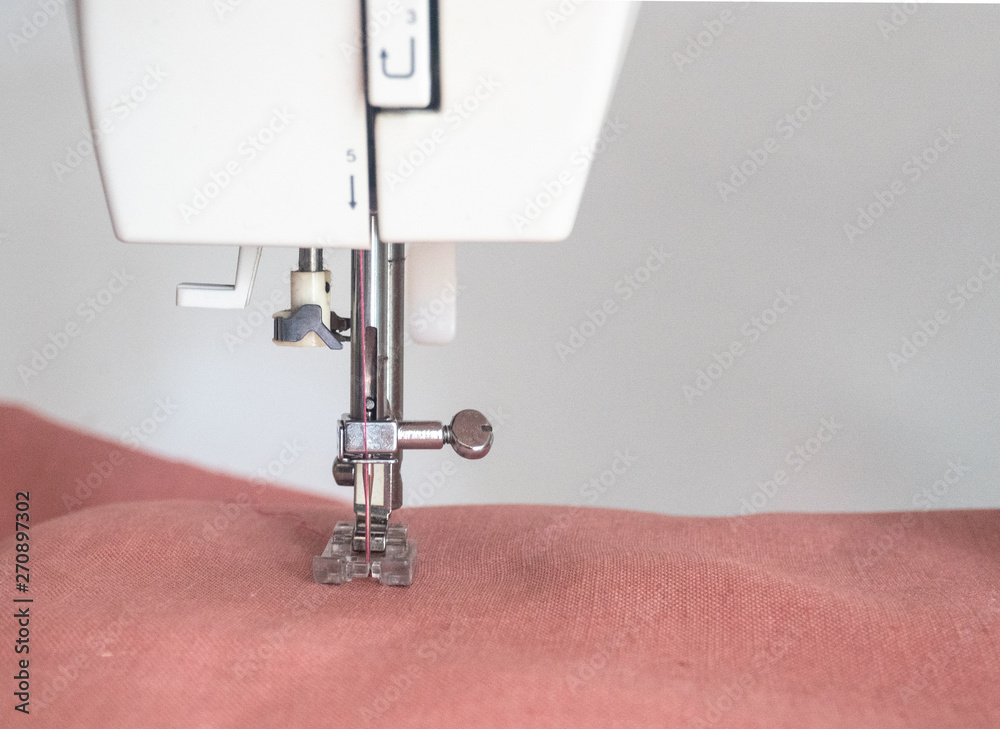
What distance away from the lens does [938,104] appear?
1.98m

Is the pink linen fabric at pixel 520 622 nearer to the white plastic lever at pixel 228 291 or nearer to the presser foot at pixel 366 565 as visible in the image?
the presser foot at pixel 366 565

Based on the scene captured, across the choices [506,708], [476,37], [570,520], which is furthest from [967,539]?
[476,37]

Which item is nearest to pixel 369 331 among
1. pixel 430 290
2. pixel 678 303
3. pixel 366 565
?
pixel 430 290

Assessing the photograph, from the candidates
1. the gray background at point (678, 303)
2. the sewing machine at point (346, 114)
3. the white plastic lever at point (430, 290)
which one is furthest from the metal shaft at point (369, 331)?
the gray background at point (678, 303)

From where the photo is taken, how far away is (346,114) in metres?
0.86

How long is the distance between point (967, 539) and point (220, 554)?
902 millimetres

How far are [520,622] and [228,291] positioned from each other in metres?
0.44

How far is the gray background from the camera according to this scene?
2004 millimetres

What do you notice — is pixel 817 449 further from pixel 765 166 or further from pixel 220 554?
pixel 220 554

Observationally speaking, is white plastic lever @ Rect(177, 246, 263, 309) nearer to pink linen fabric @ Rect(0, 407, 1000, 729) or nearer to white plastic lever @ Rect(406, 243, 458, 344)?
white plastic lever @ Rect(406, 243, 458, 344)

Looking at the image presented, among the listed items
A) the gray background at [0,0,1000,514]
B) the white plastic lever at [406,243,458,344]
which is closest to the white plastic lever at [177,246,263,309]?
the white plastic lever at [406,243,458,344]

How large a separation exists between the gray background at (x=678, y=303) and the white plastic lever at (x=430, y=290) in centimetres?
100

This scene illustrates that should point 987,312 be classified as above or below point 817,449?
above

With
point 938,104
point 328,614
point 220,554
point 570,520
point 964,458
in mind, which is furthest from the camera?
point 964,458
